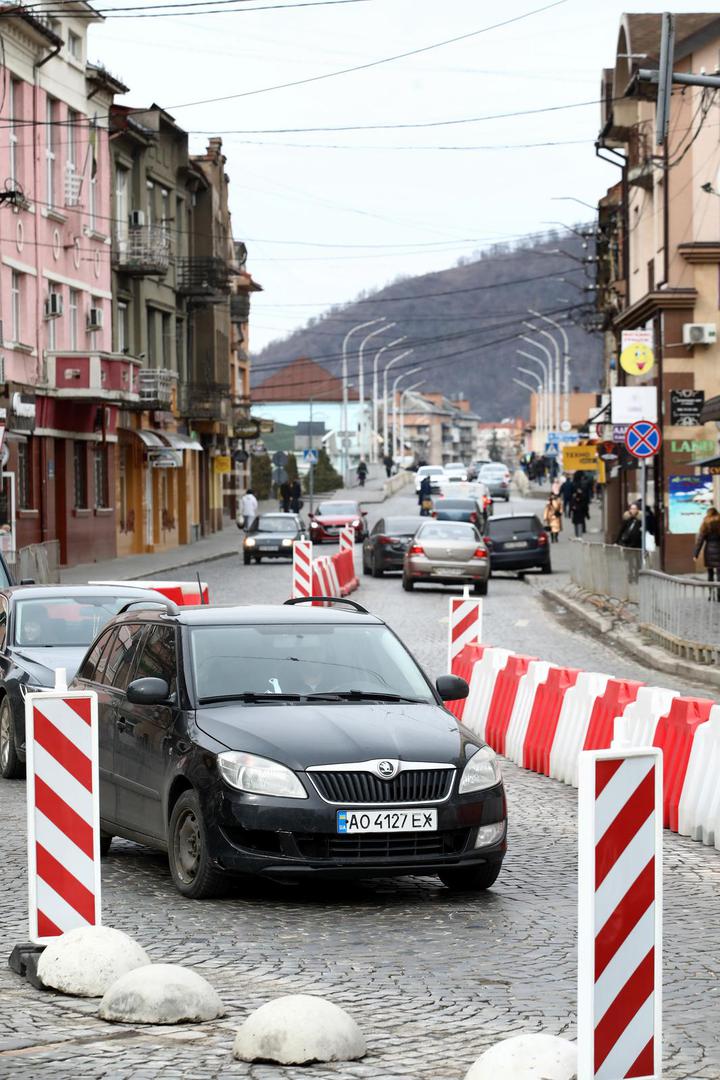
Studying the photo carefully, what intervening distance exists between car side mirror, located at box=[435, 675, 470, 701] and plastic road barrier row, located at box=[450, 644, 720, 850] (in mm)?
853

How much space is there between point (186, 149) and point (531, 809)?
5444cm

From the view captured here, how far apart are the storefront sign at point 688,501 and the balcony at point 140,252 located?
20160mm

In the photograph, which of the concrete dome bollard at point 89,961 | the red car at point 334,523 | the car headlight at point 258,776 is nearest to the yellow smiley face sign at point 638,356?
the car headlight at point 258,776

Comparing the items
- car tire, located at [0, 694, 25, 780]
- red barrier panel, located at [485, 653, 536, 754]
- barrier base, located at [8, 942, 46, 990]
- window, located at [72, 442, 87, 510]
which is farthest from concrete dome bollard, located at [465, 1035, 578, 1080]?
window, located at [72, 442, 87, 510]

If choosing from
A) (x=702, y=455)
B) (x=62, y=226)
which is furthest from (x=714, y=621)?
(x=62, y=226)

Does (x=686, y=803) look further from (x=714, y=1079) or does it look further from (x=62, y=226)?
(x=62, y=226)

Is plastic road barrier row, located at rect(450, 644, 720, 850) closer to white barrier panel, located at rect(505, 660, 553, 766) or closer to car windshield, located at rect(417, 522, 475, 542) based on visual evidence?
white barrier panel, located at rect(505, 660, 553, 766)

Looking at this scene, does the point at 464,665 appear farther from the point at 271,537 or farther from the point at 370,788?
the point at 271,537

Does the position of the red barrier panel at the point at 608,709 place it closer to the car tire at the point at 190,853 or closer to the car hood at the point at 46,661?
the car hood at the point at 46,661

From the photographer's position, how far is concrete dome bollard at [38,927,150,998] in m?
7.15

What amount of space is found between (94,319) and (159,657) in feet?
139

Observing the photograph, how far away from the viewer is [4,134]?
43719 millimetres

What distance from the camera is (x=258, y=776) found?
893 centimetres

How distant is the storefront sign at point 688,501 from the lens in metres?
41.1
